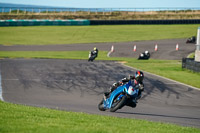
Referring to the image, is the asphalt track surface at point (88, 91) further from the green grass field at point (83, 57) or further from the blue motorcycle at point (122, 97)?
the green grass field at point (83, 57)

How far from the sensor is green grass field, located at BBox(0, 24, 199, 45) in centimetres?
5466

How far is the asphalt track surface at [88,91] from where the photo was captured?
530 inches

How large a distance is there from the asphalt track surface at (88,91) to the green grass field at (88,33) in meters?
27.0

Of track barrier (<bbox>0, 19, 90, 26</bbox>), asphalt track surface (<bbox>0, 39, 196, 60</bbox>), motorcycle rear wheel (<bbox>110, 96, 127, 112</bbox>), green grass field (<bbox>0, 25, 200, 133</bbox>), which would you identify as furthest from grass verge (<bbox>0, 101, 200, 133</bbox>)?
track barrier (<bbox>0, 19, 90, 26</bbox>)

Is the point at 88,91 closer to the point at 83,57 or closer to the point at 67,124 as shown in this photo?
the point at 67,124

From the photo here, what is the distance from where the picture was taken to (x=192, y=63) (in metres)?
26.0

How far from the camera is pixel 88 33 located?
61219 mm

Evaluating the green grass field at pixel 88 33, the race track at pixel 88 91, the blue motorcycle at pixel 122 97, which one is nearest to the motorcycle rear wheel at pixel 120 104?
the blue motorcycle at pixel 122 97

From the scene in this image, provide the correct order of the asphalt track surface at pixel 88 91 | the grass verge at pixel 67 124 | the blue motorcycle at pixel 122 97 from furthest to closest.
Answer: the asphalt track surface at pixel 88 91 → the blue motorcycle at pixel 122 97 → the grass verge at pixel 67 124

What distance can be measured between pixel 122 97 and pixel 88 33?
162 ft

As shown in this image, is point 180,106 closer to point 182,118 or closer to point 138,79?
point 182,118

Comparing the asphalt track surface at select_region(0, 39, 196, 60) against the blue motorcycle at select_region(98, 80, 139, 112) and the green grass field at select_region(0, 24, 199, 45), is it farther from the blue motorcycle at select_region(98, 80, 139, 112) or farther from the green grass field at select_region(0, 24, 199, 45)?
the blue motorcycle at select_region(98, 80, 139, 112)

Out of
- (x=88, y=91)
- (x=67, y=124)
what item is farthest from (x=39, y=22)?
(x=67, y=124)

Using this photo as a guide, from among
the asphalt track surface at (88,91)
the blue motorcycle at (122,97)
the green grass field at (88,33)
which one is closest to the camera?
the blue motorcycle at (122,97)
